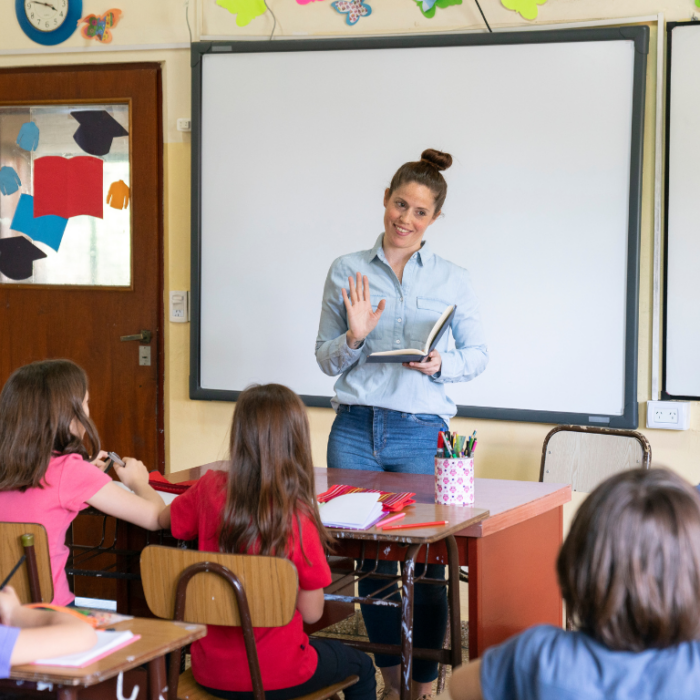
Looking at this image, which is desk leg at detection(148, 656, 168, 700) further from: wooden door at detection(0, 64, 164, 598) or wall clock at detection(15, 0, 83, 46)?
wall clock at detection(15, 0, 83, 46)

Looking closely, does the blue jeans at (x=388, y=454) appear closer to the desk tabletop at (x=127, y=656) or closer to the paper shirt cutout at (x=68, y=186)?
the desk tabletop at (x=127, y=656)

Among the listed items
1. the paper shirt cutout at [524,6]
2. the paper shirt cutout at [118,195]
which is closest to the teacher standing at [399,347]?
the paper shirt cutout at [524,6]

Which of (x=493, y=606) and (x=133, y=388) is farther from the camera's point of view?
(x=133, y=388)

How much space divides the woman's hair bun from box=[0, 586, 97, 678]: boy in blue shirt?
1.67 meters

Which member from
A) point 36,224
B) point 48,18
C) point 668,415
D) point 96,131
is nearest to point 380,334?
point 668,415

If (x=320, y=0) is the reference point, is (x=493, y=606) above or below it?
below

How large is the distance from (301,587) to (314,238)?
1.91 m

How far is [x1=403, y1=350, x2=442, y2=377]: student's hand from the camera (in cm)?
227

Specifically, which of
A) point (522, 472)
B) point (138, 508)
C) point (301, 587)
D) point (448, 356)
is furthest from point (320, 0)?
point (301, 587)

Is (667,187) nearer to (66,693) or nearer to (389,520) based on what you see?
(389,520)

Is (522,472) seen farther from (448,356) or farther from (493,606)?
(493,606)

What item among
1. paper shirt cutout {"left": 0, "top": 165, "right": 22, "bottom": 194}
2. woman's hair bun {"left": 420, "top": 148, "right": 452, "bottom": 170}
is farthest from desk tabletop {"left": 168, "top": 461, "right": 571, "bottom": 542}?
paper shirt cutout {"left": 0, "top": 165, "right": 22, "bottom": 194}

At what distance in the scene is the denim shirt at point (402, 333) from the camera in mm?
2344

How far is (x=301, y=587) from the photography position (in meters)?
1.67
